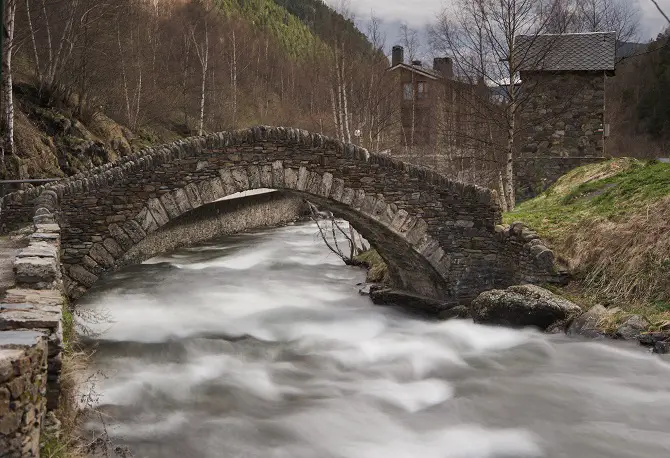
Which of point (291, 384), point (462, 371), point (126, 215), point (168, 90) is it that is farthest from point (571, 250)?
point (168, 90)

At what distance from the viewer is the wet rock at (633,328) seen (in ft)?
27.0

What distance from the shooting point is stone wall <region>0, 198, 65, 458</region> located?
9.73 ft

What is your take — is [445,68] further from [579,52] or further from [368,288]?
[368,288]

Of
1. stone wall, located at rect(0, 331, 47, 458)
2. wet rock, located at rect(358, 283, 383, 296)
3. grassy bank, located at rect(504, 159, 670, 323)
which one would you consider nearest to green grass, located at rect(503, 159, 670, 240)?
grassy bank, located at rect(504, 159, 670, 323)

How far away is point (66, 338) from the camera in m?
5.88

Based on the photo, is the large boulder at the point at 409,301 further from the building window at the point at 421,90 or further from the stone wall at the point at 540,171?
the building window at the point at 421,90

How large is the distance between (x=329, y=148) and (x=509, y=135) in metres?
6.82

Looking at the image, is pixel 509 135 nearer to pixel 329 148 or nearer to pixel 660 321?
pixel 329 148

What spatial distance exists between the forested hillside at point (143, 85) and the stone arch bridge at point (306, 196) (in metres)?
6.33

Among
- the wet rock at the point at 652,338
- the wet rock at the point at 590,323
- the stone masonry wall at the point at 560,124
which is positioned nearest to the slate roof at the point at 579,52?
the stone masonry wall at the point at 560,124

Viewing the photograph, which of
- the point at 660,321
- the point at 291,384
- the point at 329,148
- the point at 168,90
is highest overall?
the point at 168,90

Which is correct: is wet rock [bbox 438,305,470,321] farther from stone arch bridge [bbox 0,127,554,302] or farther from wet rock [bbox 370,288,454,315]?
stone arch bridge [bbox 0,127,554,302]

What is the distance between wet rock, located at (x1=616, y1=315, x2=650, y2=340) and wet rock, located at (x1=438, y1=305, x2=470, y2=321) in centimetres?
281

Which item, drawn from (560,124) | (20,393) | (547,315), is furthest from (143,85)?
(20,393)
